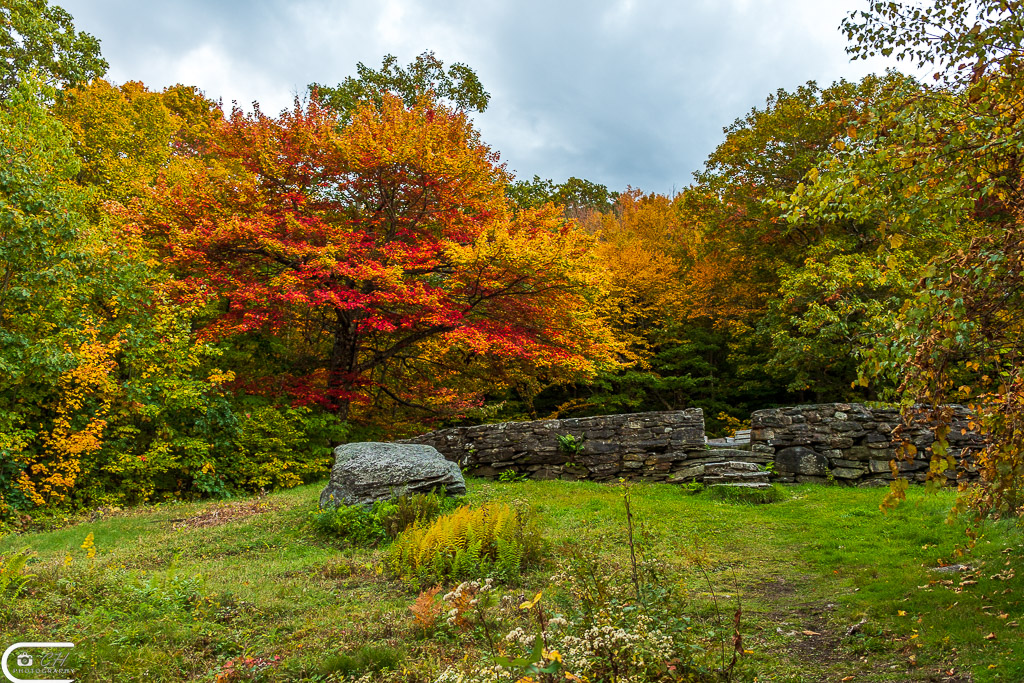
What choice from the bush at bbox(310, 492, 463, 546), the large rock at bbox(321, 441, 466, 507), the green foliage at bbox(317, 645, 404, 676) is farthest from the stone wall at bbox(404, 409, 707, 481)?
the green foliage at bbox(317, 645, 404, 676)

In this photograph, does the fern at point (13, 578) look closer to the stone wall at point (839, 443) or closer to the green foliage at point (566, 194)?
the stone wall at point (839, 443)

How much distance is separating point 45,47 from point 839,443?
21.9 metres

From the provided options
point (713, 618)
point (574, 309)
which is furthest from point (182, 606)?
point (574, 309)

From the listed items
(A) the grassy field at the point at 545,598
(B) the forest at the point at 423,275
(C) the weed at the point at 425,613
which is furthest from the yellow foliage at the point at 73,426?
(C) the weed at the point at 425,613

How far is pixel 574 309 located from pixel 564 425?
3.77 m

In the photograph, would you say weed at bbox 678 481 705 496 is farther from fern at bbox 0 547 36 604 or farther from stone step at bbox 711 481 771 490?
fern at bbox 0 547 36 604

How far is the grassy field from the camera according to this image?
11.4ft

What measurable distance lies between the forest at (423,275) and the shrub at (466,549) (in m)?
3.24

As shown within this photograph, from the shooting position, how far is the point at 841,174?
316cm

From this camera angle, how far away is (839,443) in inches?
370

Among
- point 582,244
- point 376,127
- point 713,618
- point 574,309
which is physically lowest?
point 713,618

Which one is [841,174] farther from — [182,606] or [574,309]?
[574,309]

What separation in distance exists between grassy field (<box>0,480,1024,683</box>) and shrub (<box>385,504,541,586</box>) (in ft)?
0.65

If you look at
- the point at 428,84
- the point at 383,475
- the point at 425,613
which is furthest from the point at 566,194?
the point at 425,613
